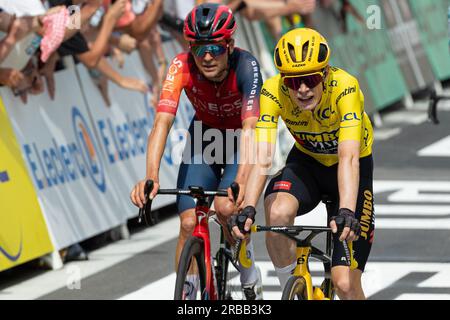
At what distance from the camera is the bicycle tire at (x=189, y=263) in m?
7.41

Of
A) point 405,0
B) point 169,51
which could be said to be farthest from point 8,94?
point 405,0

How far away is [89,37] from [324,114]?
16.9 ft

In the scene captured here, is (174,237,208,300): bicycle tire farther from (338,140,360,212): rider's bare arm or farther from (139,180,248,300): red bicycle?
(338,140,360,212): rider's bare arm

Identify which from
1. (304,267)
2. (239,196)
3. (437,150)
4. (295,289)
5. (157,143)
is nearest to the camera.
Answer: (295,289)

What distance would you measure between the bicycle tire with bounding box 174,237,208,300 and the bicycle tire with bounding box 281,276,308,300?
1.98ft

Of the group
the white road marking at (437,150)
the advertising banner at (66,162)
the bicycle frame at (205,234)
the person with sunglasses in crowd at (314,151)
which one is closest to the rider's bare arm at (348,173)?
the person with sunglasses in crowd at (314,151)

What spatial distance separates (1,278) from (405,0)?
41.0 feet

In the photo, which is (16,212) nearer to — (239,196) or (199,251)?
(199,251)

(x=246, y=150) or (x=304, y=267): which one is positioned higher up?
(x=246, y=150)

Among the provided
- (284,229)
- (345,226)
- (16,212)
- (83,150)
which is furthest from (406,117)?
(345,226)

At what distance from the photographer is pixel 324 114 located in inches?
310

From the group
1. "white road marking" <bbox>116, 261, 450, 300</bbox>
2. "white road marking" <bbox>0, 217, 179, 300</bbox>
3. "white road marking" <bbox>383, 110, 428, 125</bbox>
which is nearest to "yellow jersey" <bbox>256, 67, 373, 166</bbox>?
"white road marking" <bbox>116, 261, 450, 300</bbox>

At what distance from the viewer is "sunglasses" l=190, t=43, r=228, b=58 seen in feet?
27.3

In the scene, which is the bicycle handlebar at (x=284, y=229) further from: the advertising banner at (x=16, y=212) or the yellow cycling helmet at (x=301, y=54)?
the advertising banner at (x=16, y=212)
